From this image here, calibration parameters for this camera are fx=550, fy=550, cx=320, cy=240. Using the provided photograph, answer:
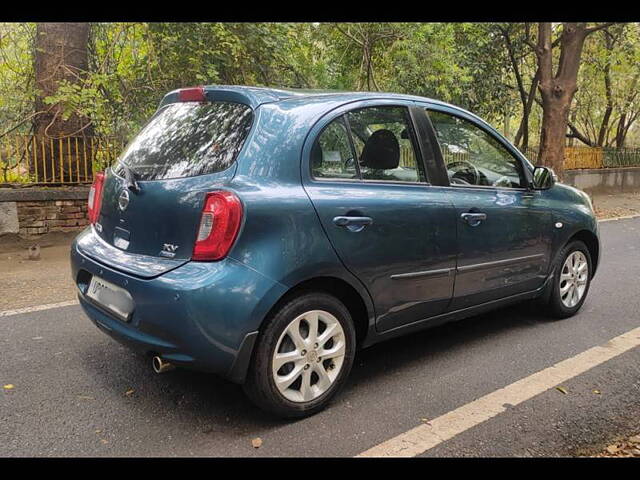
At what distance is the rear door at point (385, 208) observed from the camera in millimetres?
2932

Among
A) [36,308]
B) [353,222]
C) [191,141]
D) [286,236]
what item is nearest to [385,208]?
[353,222]

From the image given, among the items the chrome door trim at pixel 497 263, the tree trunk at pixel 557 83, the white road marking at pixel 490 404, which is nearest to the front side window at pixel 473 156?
the chrome door trim at pixel 497 263

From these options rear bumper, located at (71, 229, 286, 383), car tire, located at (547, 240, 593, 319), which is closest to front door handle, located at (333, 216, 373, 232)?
rear bumper, located at (71, 229, 286, 383)

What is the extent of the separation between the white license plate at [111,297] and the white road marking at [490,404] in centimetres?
134

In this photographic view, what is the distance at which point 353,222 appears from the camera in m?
2.95

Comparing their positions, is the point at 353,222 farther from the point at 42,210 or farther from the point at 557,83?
the point at 557,83

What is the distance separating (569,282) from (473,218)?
153 centimetres

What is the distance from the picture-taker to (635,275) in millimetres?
6234

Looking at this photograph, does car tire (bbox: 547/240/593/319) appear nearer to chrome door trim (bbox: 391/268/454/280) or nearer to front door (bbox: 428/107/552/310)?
front door (bbox: 428/107/552/310)

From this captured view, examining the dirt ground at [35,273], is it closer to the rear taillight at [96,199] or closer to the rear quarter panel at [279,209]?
the rear taillight at [96,199]

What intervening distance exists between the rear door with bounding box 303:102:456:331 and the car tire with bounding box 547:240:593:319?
1.42 metres

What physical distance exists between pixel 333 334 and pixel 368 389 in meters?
0.53

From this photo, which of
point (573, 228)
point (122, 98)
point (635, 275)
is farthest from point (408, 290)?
point (122, 98)
